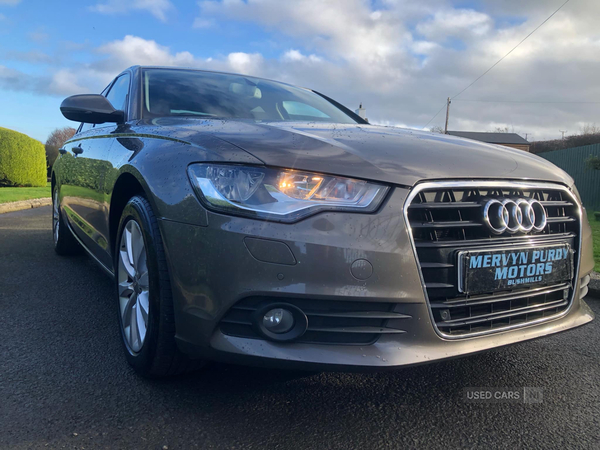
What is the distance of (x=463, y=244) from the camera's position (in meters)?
1.74

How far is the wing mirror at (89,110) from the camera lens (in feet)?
9.05

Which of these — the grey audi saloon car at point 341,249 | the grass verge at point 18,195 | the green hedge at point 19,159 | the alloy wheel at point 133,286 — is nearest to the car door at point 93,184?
the alloy wheel at point 133,286

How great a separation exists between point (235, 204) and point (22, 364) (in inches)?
54.3

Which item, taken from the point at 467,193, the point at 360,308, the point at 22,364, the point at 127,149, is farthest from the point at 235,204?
the point at 22,364

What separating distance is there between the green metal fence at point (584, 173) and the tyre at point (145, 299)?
15499mm

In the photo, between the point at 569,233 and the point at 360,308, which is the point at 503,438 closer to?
the point at 360,308

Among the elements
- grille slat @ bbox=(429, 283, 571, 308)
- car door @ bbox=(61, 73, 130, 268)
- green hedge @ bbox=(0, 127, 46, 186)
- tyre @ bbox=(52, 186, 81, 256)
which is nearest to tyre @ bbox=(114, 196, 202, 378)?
car door @ bbox=(61, 73, 130, 268)

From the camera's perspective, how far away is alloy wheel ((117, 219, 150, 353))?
82.0 inches

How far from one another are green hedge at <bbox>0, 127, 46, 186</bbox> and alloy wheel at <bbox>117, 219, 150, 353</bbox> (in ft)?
56.0

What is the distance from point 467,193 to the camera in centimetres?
180

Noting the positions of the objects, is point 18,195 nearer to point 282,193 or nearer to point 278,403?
point 278,403

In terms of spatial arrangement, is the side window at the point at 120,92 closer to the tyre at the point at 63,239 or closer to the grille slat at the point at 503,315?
the tyre at the point at 63,239

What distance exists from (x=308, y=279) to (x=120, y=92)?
104 inches

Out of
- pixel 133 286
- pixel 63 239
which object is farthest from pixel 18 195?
pixel 133 286
